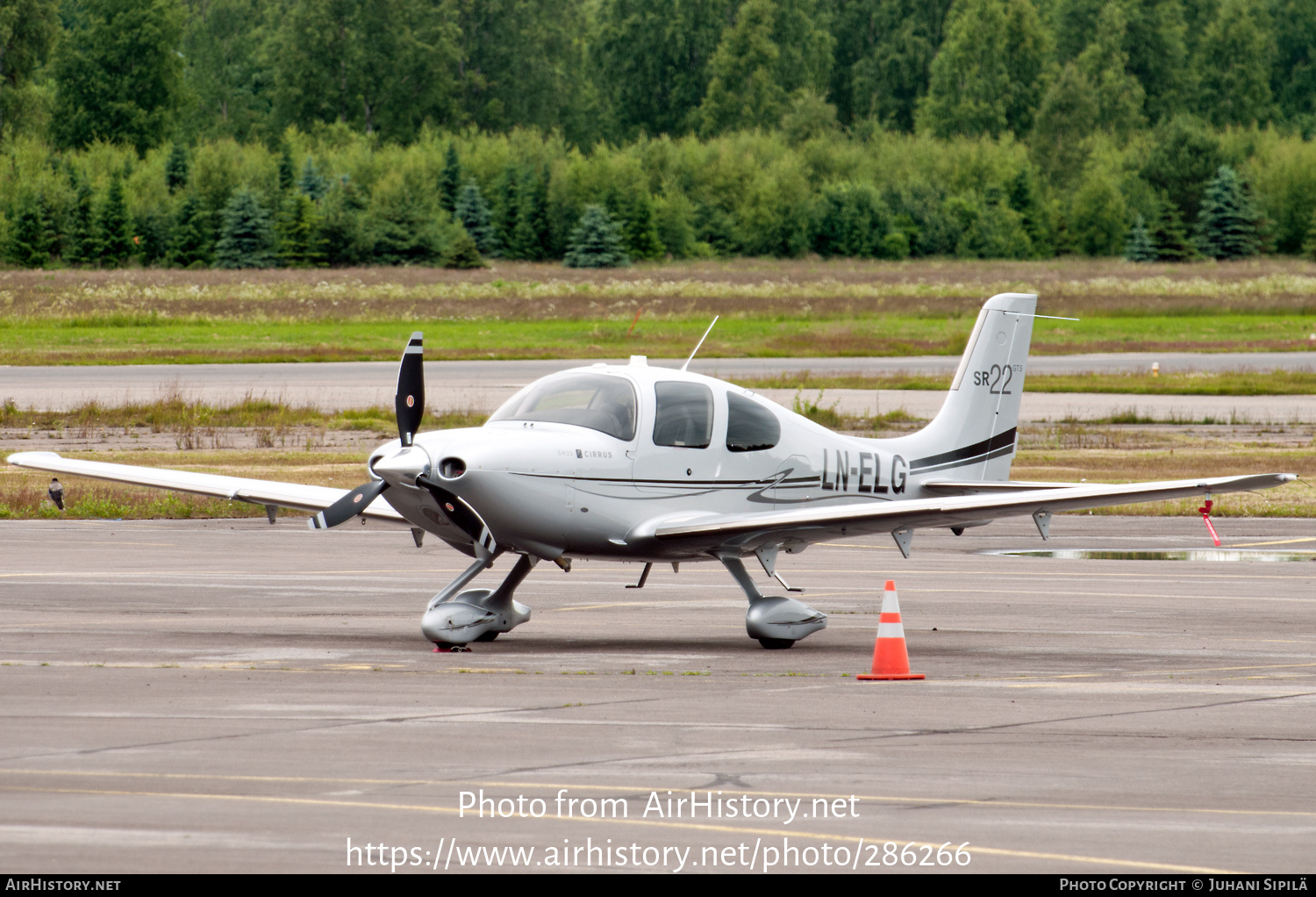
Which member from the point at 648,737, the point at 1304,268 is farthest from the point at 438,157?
the point at 648,737

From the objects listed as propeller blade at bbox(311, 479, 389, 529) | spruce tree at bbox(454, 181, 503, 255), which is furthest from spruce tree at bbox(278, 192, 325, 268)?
propeller blade at bbox(311, 479, 389, 529)

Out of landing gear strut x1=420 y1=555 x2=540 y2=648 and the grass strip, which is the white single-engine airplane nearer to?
landing gear strut x1=420 y1=555 x2=540 y2=648

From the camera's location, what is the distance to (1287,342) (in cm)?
6172

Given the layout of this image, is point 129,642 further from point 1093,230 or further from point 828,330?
point 1093,230

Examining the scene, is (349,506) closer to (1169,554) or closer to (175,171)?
(1169,554)

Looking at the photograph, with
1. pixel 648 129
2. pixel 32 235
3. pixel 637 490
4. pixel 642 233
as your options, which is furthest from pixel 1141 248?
pixel 637 490

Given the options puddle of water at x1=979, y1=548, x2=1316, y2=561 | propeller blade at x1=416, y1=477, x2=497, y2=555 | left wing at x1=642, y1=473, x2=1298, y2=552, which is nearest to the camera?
propeller blade at x1=416, y1=477, x2=497, y2=555

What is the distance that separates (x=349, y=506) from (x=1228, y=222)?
106 meters

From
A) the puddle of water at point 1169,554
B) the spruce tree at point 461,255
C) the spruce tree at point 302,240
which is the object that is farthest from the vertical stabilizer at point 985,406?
the spruce tree at point 461,255

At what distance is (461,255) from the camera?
9388 cm

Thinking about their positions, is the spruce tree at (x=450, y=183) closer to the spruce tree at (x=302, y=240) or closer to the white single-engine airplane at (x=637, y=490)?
the spruce tree at (x=302, y=240)

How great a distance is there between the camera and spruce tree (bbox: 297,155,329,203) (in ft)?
328

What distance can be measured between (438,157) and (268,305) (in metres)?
41.2

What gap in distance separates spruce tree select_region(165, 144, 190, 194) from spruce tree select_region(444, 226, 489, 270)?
21130 mm
